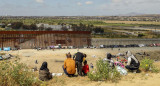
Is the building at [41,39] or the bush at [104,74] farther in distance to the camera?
the building at [41,39]

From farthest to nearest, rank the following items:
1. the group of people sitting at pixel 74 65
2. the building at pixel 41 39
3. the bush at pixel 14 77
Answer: the building at pixel 41 39 → the group of people sitting at pixel 74 65 → the bush at pixel 14 77

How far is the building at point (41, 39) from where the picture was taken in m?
25.7

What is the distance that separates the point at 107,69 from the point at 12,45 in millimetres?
21564

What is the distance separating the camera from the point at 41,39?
2675 cm

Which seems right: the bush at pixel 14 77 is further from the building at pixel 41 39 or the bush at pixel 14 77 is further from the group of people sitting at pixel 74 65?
the building at pixel 41 39

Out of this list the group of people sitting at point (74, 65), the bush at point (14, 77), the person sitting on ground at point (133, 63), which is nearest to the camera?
the bush at point (14, 77)

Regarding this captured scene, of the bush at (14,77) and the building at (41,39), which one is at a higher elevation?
the bush at (14,77)

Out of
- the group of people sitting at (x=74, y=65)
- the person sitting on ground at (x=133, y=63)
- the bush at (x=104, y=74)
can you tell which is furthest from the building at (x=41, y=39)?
the bush at (x=104, y=74)

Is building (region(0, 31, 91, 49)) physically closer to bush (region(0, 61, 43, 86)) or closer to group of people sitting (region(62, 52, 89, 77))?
group of people sitting (region(62, 52, 89, 77))

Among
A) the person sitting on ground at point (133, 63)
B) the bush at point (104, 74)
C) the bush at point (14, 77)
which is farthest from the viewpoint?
the person sitting on ground at point (133, 63)

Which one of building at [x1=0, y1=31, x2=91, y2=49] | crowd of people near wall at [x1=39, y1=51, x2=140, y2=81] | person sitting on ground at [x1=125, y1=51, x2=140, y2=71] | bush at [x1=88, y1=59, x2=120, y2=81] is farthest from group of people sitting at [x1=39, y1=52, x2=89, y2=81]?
building at [x1=0, y1=31, x2=91, y2=49]

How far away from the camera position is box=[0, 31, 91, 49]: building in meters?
25.7

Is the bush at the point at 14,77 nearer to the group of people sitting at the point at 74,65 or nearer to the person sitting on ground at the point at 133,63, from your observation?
the group of people sitting at the point at 74,65

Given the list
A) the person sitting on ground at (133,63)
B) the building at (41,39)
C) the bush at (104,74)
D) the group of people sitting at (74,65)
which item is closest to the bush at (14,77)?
the group of people sitting at (74,65)
